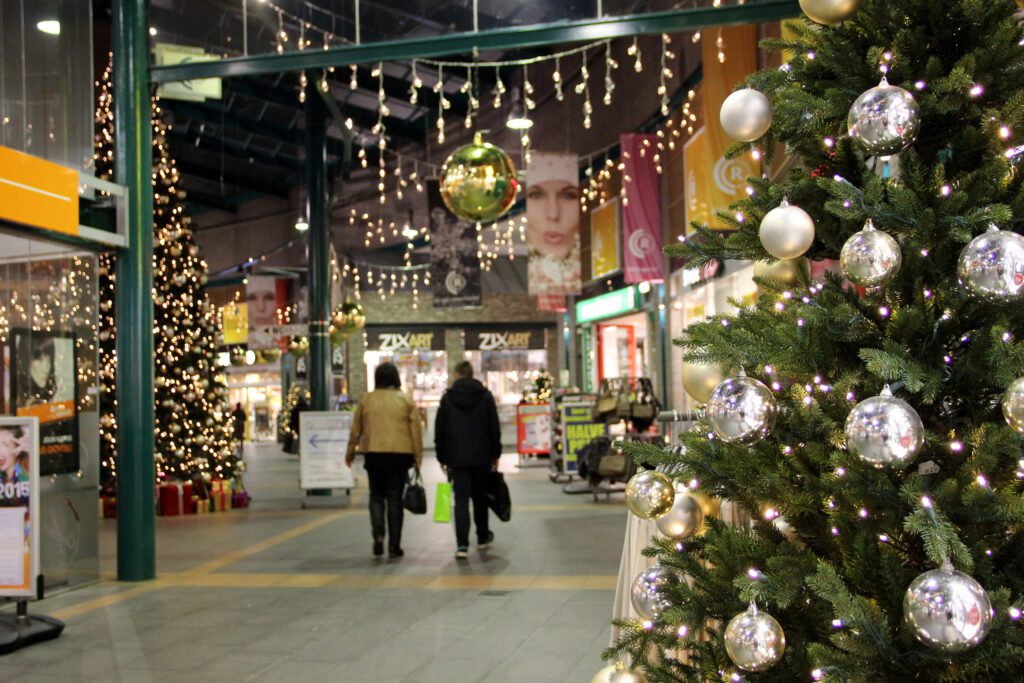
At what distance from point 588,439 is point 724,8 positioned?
8553 mm

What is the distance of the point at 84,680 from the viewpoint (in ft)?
17.5

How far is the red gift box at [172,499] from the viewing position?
1339 cm

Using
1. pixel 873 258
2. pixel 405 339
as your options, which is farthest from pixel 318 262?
pixel 405 339

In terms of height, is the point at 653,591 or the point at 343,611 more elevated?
the point at 653,591

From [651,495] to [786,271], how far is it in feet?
2.54

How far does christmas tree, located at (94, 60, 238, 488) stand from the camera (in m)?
13.5

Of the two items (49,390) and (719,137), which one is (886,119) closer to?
(49,390)

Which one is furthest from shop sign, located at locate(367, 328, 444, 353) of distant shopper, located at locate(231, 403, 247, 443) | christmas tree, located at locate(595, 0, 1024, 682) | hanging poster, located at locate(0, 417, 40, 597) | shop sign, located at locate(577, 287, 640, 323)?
christmas tree, located at locate(595, 0, 1024, 682)

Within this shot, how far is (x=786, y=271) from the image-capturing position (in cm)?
316

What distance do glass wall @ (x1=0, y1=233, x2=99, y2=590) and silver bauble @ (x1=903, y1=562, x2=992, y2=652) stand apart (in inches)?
272

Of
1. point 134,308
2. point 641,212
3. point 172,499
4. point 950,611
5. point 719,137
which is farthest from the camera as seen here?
point 641,212

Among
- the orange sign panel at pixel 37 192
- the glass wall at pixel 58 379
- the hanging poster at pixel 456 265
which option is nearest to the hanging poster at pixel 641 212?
the hanging poster at pixel 456 265

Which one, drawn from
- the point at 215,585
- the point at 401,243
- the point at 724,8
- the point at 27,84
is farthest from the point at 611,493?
the point at 401,243

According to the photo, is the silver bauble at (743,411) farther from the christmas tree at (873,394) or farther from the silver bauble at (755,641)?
the silver bauble at (755,641)
